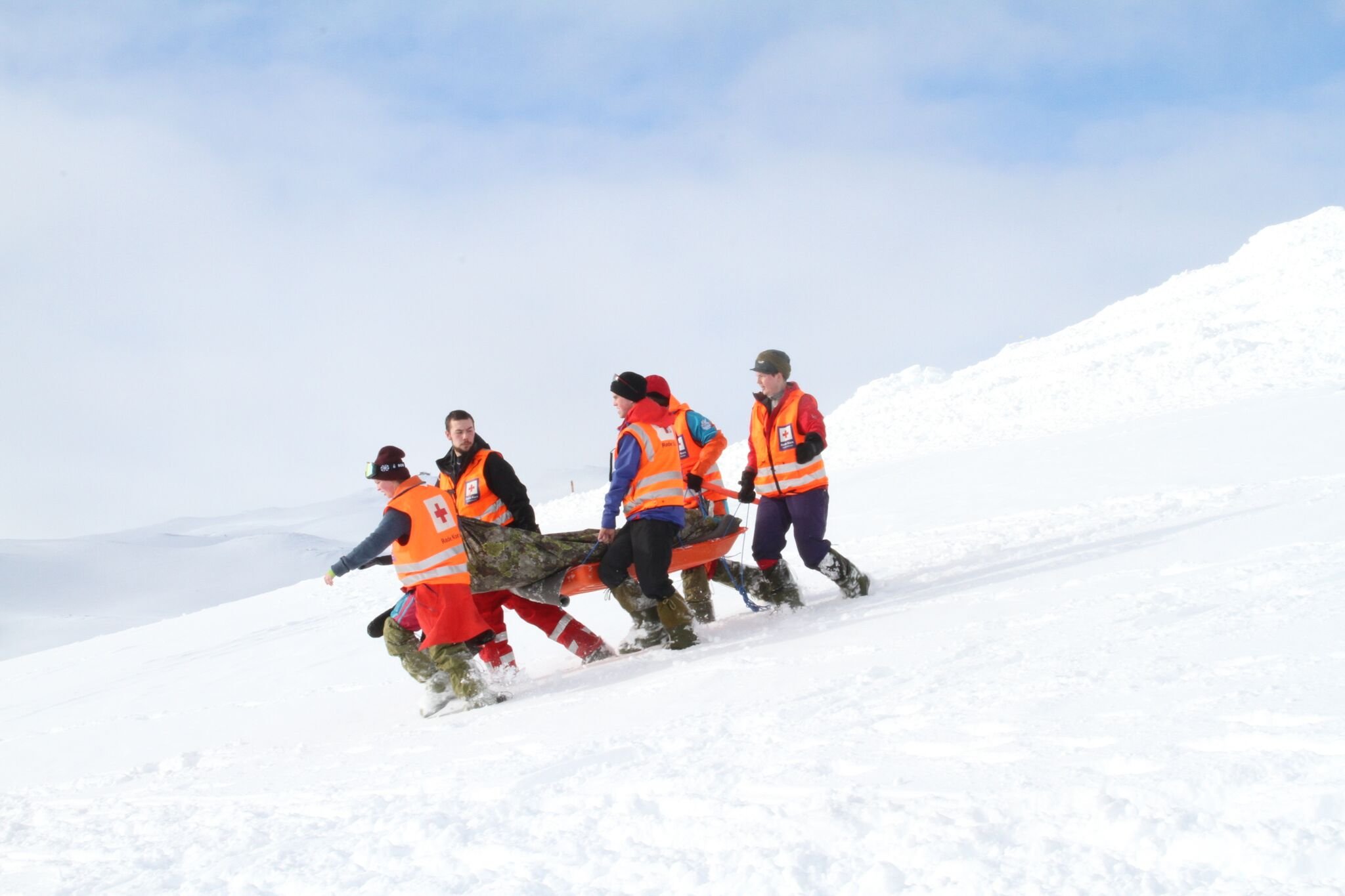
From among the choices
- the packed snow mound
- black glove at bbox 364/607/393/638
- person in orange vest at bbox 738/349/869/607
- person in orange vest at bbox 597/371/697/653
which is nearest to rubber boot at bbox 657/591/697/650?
person in orange vest at bbox 597/371/697/653

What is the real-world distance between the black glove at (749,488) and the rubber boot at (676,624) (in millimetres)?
1217

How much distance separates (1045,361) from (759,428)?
24.3 m

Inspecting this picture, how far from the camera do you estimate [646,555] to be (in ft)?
20.9

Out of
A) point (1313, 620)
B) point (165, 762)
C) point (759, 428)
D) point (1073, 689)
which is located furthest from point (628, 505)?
point (1313, 620)

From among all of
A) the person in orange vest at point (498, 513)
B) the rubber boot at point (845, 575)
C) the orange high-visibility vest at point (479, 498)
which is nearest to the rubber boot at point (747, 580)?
the rubber boot at point (845, 575)

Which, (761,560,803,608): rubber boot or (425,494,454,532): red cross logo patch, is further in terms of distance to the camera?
(761,560,803,608): rubber boot

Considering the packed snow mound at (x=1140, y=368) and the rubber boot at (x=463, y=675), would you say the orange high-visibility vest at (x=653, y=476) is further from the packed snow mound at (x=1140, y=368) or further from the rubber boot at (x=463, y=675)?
the packed snow mound at (x=1140, y=368)

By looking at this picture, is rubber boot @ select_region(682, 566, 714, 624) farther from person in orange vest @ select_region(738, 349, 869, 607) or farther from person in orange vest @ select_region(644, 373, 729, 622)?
person in orange vest @ select_region(738, 349, 869, 607)

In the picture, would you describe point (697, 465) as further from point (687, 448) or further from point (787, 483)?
point (787, 483)

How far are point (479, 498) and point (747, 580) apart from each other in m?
2.01

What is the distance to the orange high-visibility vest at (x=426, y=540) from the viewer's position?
5.87 metres

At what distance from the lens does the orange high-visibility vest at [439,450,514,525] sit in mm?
6723

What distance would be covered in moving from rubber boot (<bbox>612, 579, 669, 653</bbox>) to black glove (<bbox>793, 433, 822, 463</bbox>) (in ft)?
4.49

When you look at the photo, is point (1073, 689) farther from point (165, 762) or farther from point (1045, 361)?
point (1045, 361)
